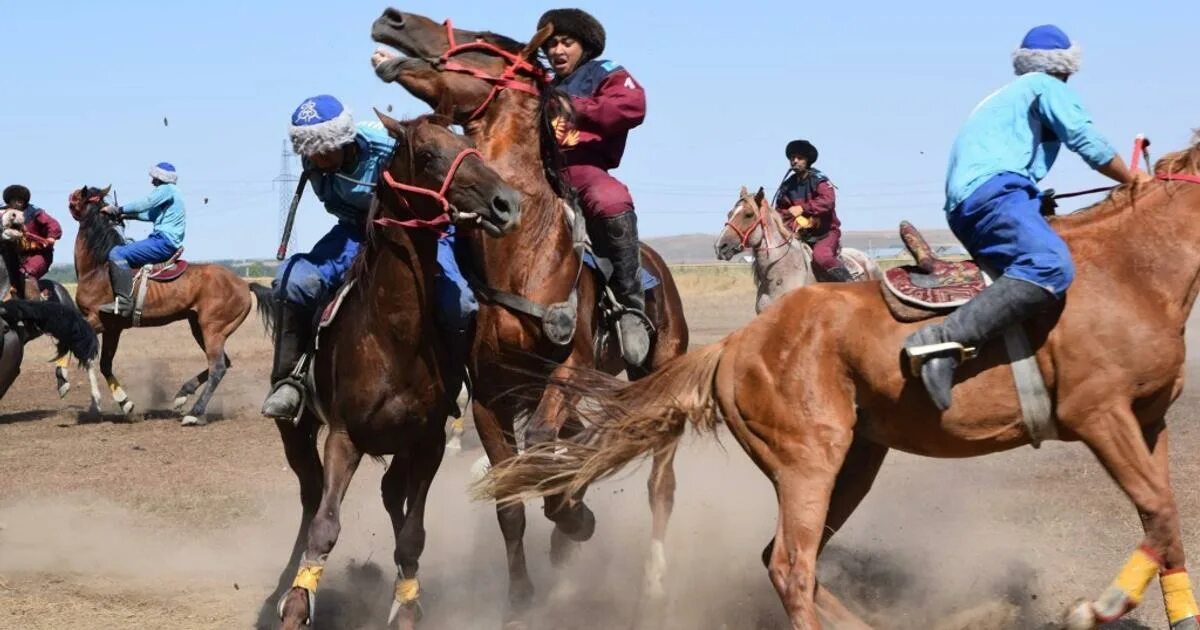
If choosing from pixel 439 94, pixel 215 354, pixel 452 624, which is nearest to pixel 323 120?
pixel 439 94

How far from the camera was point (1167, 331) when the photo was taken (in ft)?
18.0

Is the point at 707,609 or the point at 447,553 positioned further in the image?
the point at 447,553

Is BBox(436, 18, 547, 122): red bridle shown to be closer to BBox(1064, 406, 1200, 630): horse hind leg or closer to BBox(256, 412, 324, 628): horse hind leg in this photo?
BBox(256, 412, 324, 628): horse hind leg

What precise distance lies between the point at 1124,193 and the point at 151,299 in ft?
44.2

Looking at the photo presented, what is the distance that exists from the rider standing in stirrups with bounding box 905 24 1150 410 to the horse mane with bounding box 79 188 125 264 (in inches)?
524

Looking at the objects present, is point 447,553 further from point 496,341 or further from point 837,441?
point 837,441

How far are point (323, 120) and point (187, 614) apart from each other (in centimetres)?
277

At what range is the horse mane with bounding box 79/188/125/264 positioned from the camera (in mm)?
17000

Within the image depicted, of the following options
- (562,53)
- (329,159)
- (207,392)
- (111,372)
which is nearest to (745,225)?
(207,392)

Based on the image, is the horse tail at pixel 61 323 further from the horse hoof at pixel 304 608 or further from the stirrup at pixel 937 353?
the stirrup at pixel 937 353

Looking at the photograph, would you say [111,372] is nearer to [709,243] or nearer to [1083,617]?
[1083,617]

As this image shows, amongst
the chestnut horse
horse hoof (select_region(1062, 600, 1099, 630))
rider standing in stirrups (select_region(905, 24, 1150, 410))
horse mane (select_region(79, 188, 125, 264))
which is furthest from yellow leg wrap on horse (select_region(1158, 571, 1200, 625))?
horse mane (select_region(79, 188, 125, 264))

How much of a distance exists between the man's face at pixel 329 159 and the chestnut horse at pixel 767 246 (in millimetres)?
9870

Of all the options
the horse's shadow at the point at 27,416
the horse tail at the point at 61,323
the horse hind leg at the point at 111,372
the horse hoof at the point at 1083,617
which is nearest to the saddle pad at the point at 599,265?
the horse hoof at the point at 1083,617
